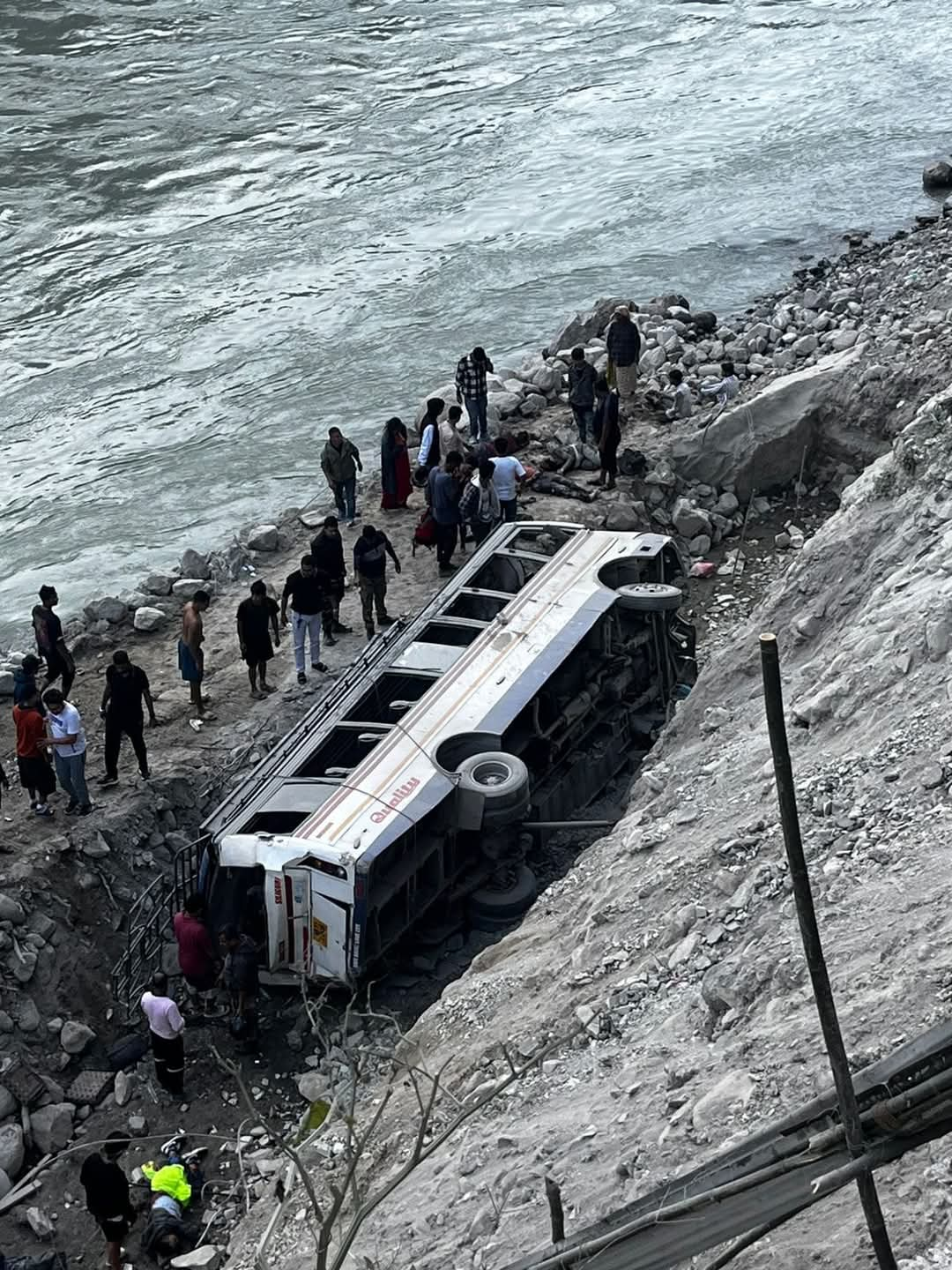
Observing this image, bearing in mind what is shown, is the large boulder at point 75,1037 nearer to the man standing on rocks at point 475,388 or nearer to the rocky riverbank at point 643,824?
the rocky riverbank at point 643,824

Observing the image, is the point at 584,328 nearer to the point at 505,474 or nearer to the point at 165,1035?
the point at 505,474

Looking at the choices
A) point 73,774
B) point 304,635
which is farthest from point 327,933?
point 304,635

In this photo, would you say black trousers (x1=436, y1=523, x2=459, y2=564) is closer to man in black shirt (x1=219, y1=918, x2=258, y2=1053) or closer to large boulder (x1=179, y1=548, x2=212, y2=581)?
large boulder (x1=179, y1=548, x2=212, y2=581)

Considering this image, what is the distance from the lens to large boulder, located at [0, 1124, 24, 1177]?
11898 mm

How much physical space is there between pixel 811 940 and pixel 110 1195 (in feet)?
21.1

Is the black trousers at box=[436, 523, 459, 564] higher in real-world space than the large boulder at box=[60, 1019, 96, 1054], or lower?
higher

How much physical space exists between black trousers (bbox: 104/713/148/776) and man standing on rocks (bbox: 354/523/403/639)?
293cm

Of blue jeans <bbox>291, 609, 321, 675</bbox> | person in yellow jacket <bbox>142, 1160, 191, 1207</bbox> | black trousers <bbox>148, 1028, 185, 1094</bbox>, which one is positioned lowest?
person in yellow jacket <bbox>142, 1160, 191, 1207</bbox>

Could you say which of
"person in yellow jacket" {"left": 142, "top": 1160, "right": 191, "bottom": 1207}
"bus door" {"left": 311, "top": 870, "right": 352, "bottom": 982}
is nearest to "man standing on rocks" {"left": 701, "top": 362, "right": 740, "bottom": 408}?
"bus door" {"left": 311, "top": 870, "right": 352, "bottom": 982}

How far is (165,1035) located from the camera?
12.2 meters

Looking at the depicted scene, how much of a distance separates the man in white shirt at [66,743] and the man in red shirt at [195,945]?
1.95 meters

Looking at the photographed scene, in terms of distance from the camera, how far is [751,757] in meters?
11.7

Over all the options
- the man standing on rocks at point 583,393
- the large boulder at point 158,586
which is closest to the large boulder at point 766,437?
the man standing on rocks at point 583,393

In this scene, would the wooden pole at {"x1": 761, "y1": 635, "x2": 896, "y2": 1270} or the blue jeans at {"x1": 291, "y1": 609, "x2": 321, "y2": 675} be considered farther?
the blue jeans at {"x1": 291, "y1": 609, "x2": 321, "y2": 675}
